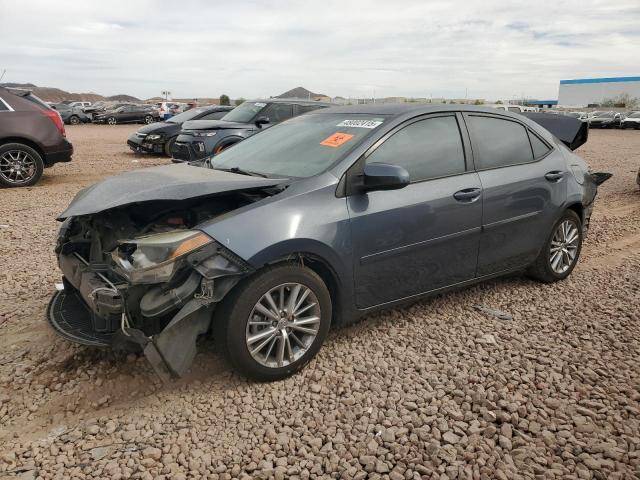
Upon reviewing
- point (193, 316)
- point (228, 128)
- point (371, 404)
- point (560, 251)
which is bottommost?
point (371, 404)

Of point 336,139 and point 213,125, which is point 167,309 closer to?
point 336,139

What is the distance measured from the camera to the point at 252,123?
37.2 feet

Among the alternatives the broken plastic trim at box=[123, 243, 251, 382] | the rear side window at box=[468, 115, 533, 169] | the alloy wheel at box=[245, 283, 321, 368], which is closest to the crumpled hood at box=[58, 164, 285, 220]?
the broken plastic trim at box=[123, 243, 251, 382]

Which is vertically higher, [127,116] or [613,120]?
[127,116]

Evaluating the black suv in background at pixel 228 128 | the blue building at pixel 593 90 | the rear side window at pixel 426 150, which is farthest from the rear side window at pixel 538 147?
the blue building at pixel 593 90

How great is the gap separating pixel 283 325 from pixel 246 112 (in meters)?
9.40

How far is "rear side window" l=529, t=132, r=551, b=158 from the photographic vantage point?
4573mm

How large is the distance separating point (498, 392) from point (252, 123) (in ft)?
30.3

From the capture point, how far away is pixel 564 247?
485 cm

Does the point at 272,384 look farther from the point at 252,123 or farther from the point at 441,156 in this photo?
the point at 252,123

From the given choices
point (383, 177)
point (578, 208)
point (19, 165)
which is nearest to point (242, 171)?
point (383, 177)

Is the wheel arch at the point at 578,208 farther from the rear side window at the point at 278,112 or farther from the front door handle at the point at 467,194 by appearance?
the rear side window at the point at 278,112

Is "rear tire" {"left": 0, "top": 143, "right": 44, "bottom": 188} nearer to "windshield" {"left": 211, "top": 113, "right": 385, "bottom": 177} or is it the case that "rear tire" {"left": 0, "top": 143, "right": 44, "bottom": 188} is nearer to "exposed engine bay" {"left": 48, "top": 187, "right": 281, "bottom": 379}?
"windshield" {"left": 211, "top": 113, "right": 385, "bottom": 177}

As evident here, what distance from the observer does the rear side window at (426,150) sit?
145 inches
